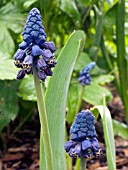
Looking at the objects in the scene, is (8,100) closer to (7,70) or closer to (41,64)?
(7,70)

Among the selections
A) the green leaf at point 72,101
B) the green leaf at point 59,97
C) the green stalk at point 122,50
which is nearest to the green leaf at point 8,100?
the green leaf at point 72,101

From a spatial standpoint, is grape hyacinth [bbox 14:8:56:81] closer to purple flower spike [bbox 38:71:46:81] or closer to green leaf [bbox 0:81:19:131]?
purple flower spike [bbox 38:71:46:81]

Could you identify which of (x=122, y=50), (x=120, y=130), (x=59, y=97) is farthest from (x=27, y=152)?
(x=59, y=97)

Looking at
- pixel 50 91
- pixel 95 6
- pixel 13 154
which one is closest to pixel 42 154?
pixel 50 91

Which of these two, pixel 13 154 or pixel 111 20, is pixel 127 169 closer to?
pixel 13 154

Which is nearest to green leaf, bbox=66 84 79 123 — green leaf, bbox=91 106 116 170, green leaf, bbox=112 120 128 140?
green leaf, bbox=112 120 128 140

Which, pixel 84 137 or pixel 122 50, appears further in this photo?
pixel 122 50
